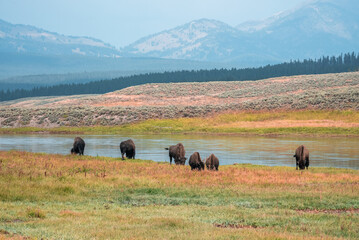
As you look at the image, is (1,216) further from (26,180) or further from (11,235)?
(26,180)

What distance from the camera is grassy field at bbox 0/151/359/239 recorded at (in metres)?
11.5

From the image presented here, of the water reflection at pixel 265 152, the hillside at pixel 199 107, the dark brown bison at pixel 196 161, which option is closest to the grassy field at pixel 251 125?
the hillside at pixel 199 107

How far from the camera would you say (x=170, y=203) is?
15914 millimetres

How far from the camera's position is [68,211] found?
1369cm

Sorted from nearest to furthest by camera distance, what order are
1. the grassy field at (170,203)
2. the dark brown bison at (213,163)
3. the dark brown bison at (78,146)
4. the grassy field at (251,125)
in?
the grassy field at (170,203), the dark brown bison at (213,163), the dark brown bison at (78,146), the grassy field at (251,125)

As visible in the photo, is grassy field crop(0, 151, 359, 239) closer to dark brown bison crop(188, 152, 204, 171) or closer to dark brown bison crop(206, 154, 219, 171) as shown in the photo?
dark brown bison crop(188, 152, 204, 171)

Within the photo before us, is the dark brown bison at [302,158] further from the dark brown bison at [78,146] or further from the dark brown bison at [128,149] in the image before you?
the dark brown bison at [78,146]

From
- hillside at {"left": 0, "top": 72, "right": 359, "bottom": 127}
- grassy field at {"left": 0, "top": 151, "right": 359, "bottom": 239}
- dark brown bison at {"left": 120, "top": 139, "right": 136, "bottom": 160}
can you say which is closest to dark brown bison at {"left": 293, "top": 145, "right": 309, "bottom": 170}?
grassy field at {"left": 0, "top": 151, "right": 359, "bottom": 239}

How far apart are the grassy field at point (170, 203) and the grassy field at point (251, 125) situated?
113 ft

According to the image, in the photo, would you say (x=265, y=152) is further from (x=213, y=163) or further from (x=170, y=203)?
(x=170, y=203)

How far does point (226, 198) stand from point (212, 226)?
178 inches

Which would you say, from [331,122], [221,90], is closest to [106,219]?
[331,122]

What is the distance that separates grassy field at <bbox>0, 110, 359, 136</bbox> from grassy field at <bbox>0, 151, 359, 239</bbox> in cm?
3433

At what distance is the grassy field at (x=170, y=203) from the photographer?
11516 millimetres
